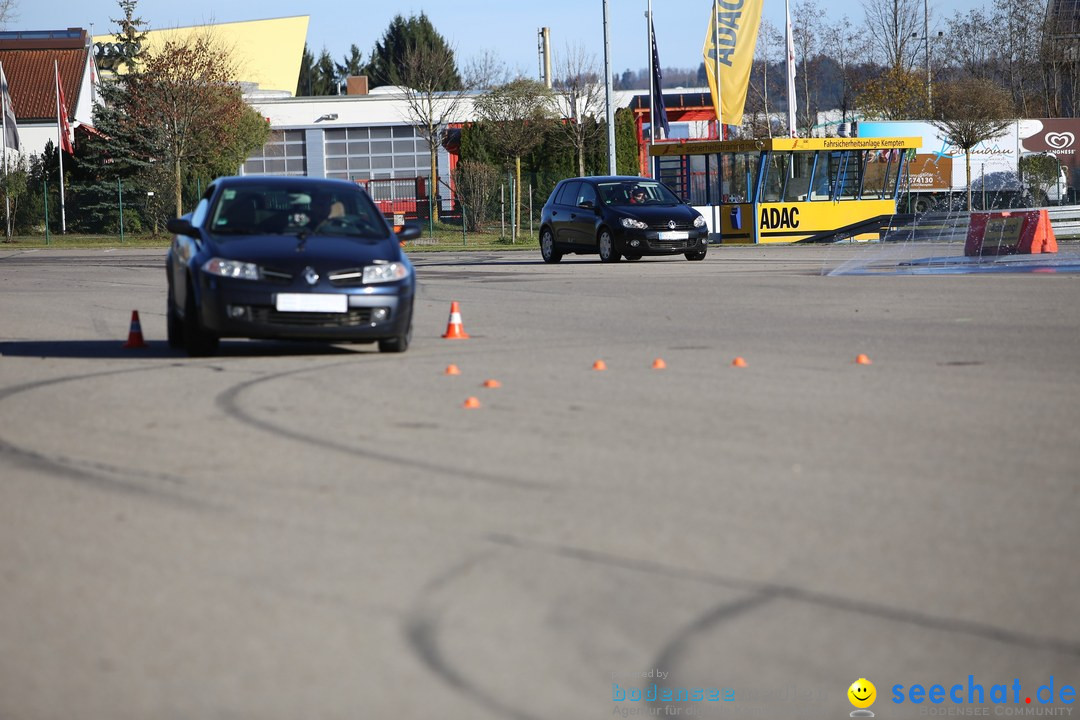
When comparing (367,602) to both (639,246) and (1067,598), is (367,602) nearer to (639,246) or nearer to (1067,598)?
(1067,598)

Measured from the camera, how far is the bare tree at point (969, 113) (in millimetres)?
52969

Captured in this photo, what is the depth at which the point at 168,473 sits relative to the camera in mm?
6863

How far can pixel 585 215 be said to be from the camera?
2839cm

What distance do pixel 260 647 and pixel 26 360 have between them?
8.35 meters

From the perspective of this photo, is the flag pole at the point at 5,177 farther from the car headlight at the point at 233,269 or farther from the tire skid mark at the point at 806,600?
the tire skid mark at the point at 806,600

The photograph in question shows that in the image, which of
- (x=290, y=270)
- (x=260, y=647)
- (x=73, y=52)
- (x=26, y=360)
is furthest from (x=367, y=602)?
(x=73, y=52)

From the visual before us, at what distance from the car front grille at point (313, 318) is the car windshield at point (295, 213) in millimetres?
1075

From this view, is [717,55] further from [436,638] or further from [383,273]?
[436,638]

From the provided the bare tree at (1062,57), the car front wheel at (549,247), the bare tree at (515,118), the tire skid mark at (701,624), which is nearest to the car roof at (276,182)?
the tire skid mark at (701,624)

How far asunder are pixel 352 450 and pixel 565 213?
21.9 metres

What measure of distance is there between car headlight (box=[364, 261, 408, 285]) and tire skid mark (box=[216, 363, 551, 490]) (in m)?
1.96

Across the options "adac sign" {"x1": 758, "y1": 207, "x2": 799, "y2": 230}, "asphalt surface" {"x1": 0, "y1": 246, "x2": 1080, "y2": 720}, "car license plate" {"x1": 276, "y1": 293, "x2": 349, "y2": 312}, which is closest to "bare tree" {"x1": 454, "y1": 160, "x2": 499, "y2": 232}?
"adac sign" {"x1": 758, "y1": 207, "x2": 799, "y2": 230}

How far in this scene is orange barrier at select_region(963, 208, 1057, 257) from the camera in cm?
2608

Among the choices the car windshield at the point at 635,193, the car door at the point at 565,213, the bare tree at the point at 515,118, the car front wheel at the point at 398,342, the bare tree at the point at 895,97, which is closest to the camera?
the car front wheel at the point at 398,342
